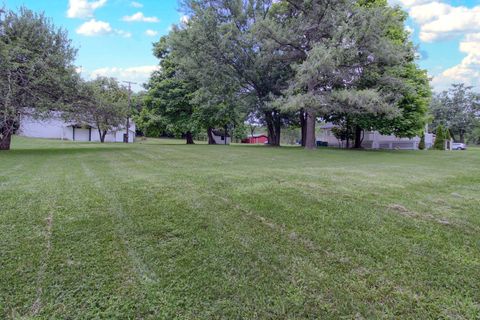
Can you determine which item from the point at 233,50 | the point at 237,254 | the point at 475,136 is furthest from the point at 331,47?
the point at 475,136

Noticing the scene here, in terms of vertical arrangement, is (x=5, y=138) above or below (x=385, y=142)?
below

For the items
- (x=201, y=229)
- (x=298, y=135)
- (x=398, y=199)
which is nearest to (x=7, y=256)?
(x=201, y=229)

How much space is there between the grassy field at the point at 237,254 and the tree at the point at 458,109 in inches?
1937

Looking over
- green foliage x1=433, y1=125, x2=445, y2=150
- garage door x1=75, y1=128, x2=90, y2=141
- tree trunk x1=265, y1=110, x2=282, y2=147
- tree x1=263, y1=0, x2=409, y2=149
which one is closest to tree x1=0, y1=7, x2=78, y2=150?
tree x1=263, y1=0, x2=409, y2=149

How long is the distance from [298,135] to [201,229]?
2659 inches

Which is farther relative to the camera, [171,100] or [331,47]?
[171,100]

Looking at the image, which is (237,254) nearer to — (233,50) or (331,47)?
(331,47)

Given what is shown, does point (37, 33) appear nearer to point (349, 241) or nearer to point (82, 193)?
point (82, 193)

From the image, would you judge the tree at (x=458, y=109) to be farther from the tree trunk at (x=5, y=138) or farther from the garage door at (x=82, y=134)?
the tree trunk at (x=5, y=138)

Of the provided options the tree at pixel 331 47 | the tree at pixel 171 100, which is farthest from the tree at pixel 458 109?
the tree at pixel 171 100

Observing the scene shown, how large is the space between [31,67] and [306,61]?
468 inches

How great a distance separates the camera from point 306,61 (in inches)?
559

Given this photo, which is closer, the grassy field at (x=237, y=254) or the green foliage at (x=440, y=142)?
the grassy field at (x=237, y=254)

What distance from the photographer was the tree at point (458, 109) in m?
44.5
